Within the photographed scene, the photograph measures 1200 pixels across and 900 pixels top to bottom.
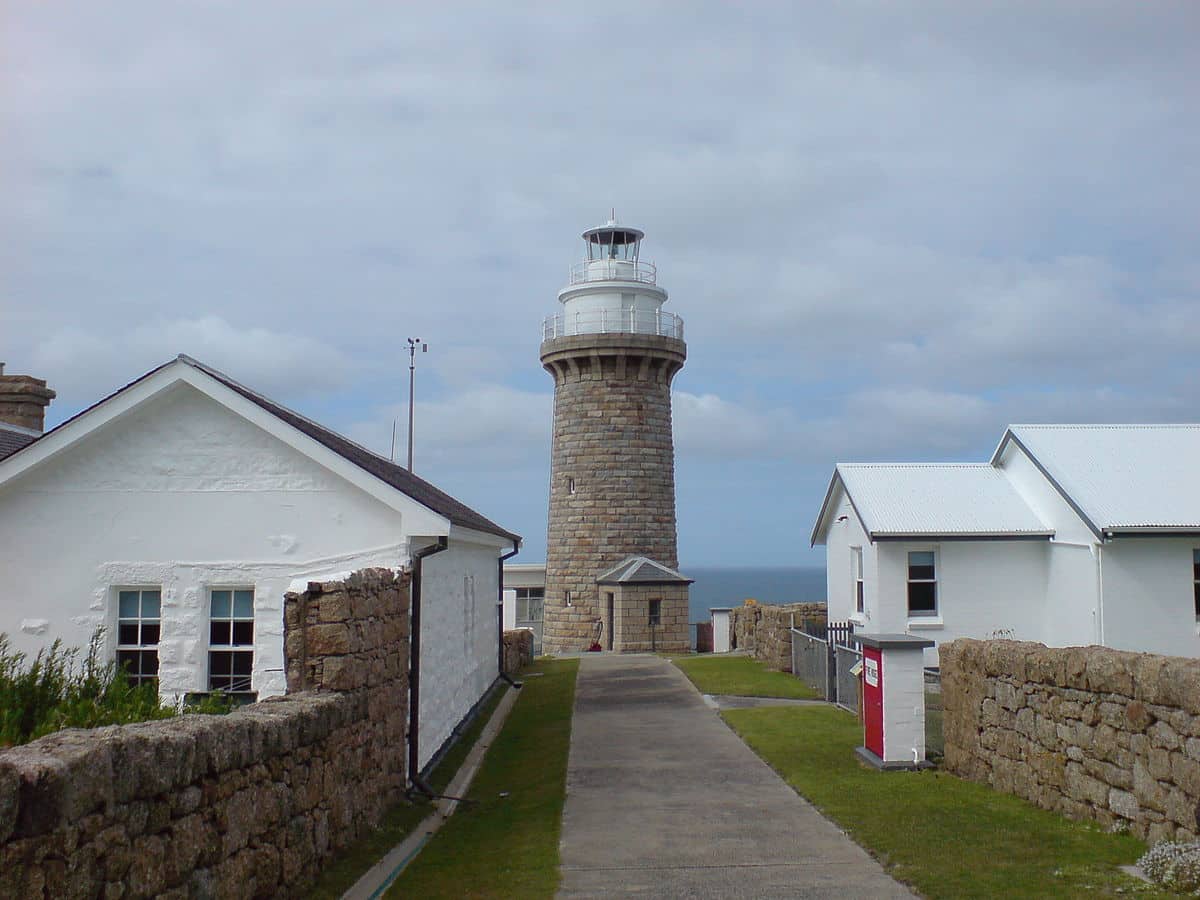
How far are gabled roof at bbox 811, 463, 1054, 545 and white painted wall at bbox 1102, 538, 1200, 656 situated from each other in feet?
5.72

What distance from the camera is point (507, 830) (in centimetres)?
977

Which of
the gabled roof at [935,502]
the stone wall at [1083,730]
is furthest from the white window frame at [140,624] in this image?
the gabled roof at [935,502]

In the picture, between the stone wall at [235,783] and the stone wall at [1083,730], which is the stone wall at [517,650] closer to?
the stone wall at [1083,730]

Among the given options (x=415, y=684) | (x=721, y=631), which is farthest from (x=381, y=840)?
(x=721, y=631)

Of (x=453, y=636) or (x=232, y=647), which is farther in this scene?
(x=453, y=636)

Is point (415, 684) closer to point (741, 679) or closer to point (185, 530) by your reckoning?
point (185, 530)

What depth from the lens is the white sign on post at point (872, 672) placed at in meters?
12.2

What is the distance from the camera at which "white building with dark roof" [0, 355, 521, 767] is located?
1194cm

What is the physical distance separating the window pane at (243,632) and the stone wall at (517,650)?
1205cm

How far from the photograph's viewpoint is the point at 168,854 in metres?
5.41

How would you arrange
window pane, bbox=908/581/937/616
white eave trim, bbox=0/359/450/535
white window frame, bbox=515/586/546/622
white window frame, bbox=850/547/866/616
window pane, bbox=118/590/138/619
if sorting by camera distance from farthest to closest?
white window frame, bbox=515/586/546/622
white window frame, bbox=850/547/866/616
window pane, bbox=908/581/937/616
window pane, bbox=118/590/138/619
white eave trim, bbox=0/359/450/535

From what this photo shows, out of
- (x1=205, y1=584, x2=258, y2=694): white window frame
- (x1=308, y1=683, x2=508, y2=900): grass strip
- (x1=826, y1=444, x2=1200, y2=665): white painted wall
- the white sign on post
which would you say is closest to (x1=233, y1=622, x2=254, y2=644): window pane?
(x1=205, y1=584, x2=258, y2=694): white window frame

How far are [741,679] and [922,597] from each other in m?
4.05

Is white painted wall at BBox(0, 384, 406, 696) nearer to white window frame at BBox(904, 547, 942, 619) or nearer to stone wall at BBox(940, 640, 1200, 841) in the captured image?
Result: stone wall at BBox(940, 640, 1200, 841)
